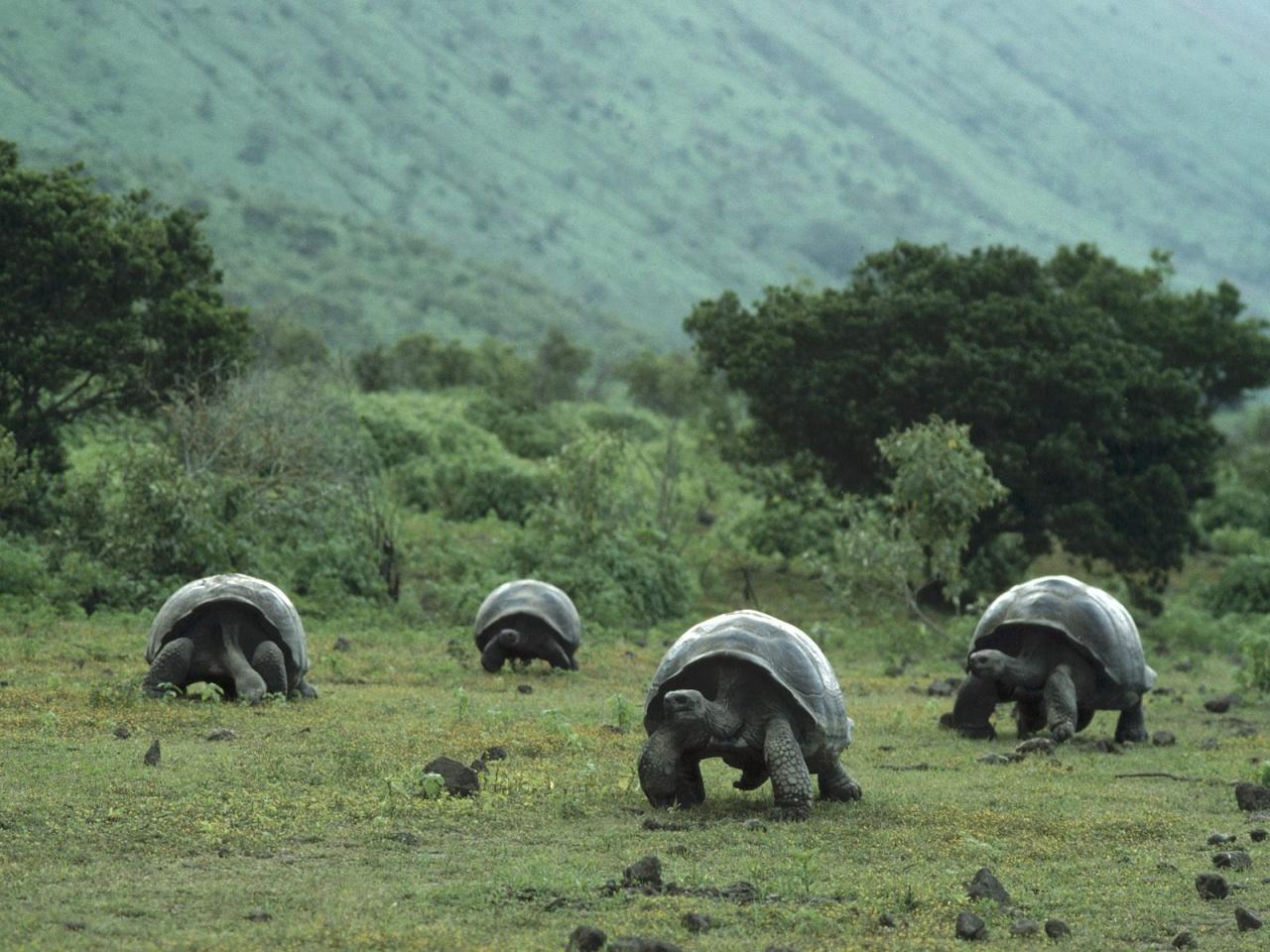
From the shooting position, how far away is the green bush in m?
26.1

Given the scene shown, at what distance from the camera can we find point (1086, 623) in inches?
504

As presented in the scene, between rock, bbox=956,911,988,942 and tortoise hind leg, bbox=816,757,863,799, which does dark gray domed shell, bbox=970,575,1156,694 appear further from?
rock, bbox=956,911,988,942

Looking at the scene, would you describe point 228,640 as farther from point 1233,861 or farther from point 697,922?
point 1233,861

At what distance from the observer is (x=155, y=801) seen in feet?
28.4

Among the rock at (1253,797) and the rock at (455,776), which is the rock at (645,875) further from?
the rock at (1253,797)

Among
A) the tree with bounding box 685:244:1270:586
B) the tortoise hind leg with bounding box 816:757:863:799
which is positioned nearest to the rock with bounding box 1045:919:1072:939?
the tortoise hind leg with bounding box 816:757:863:799

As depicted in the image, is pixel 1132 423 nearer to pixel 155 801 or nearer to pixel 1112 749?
pixel 1112 749

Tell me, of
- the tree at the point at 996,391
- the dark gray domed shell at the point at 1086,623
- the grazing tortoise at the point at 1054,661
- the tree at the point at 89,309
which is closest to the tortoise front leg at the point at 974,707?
the grazing tortoise at the point at 1054,661

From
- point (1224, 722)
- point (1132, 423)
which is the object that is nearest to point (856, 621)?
point (1132, 423)

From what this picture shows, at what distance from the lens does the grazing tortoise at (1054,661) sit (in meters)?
12.8

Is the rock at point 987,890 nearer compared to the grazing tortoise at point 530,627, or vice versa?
the rock at point 987,890

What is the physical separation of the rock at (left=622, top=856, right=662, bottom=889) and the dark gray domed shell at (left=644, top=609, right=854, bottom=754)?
1.92 metres

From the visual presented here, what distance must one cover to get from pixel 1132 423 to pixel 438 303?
1920 inches

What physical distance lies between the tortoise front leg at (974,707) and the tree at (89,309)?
35.5 ft
